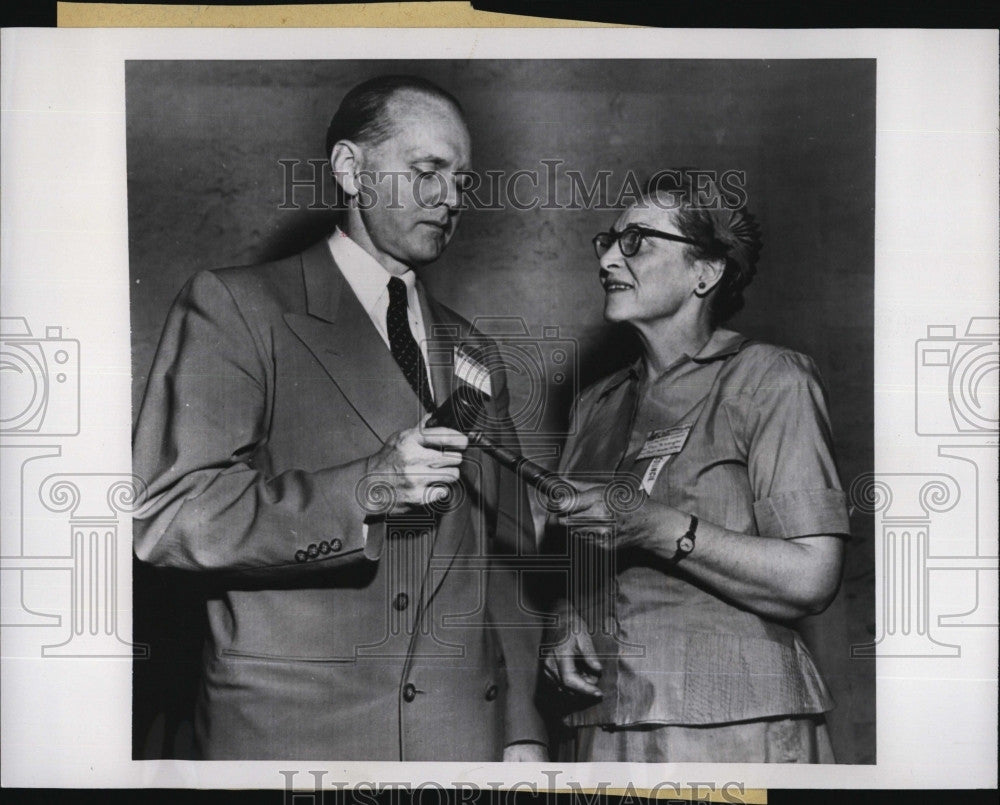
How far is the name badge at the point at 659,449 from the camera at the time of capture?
394 centimetres

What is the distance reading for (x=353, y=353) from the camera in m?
3.93

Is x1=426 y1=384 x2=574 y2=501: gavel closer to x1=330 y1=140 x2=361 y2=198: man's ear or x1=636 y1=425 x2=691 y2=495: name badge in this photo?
x1=636 y1=425 x2=691 y2=495: name badge

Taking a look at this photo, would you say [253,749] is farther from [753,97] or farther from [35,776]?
[753,97]

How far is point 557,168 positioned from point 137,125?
5.36 feet

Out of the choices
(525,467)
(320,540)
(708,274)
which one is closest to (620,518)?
(525,467)

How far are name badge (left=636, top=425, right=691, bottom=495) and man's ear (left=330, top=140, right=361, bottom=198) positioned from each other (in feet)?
4.84

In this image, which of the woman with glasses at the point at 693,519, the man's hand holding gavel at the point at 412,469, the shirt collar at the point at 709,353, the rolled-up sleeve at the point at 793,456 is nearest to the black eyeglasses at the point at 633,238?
the woman with glasses at the point at 693,519

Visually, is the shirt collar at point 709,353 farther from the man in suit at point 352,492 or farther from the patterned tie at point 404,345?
the patterned tie at point 404,345

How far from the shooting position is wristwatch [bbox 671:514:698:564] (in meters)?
3.91

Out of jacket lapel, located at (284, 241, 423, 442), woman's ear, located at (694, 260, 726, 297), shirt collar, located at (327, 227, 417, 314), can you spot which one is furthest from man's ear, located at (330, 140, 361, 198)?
woman's ear, located at (694, 260, 726, 297)

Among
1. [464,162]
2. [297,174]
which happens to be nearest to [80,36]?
[297,174]

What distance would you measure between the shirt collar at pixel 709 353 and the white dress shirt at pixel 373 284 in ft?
2.31

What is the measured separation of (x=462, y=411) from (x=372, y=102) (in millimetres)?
1233

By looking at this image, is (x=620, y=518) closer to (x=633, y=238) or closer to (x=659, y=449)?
(x=659, y=449)
